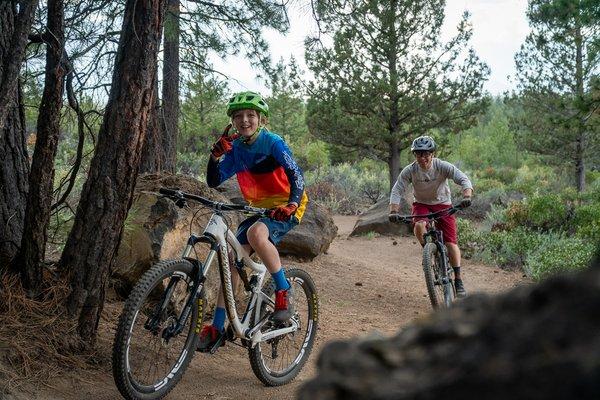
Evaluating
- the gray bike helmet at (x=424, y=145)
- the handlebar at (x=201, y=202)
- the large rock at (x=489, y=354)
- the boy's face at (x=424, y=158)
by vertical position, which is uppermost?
the gray bike helmet at (x=424, y=145)

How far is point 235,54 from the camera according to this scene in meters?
9.90

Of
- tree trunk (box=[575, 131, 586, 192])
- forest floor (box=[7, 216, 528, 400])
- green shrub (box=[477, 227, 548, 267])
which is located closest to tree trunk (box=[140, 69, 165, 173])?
forest floor (box=[7, 216, 528, 400])

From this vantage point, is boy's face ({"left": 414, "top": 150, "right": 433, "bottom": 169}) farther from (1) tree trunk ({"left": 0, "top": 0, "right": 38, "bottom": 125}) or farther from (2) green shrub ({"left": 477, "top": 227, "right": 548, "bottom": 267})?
(2) green shrub ({"left": 477, "top": 227, "right": 548, "bottom": 267})

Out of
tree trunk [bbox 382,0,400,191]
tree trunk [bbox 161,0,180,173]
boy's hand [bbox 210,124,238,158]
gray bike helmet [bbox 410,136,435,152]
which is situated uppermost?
tree trunk [bbox 382,0,400,191]

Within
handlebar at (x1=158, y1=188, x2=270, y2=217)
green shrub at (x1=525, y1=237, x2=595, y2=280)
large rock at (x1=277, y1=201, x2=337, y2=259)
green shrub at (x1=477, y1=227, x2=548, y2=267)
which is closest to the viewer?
handlebar at (x1=158, y1=188, x2=270, y2=217)

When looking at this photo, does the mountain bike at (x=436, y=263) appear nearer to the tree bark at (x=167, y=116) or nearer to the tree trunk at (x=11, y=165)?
the tree bark at (x=167, y=116)

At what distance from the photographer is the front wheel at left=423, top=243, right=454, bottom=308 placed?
7.43 m

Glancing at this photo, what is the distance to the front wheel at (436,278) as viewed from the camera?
7.43m

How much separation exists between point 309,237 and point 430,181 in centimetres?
345

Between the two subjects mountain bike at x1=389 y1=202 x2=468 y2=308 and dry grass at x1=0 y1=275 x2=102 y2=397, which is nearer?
dry grass at x1=0 y1=275 x2=102 y2=397

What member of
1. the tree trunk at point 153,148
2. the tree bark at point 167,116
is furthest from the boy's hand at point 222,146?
the tree trunk at point 153,148

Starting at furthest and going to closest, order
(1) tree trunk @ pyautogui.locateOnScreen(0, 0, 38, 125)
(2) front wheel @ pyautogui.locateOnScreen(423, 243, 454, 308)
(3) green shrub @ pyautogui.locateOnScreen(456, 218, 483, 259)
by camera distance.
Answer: (3) green shrub @ pyautogui.locateOnScreen(456, 218, 483, 259) → (2) front wheel @ pyautogui.locateOnScreen(423, 243, 454, 308) → (1) tree trunk @ pyautogui.locateOnScreen(0, 0, 38, 125)

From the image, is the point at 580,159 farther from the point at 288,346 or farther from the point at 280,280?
the point at 280,280

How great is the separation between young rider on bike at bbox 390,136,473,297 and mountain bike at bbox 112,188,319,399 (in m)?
2.80
